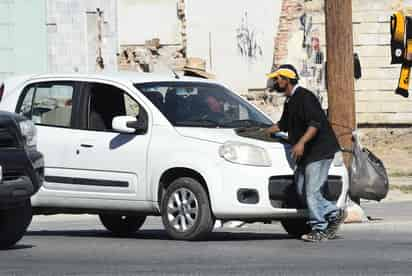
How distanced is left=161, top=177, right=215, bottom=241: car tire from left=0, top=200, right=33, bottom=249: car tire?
147 centimetres

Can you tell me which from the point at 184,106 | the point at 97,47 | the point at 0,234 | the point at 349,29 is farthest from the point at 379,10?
the point at 0,234

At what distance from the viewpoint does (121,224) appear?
1469 cm

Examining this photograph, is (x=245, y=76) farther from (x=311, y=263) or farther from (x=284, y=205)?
(x=311, y=263)

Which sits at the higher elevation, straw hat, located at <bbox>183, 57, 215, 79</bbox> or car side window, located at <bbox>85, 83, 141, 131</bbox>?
car side window, located at <bbox>85, 83, 141, 131</bbox>

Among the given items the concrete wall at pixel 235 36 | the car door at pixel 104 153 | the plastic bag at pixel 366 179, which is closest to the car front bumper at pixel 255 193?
the car door at pixel 104 153

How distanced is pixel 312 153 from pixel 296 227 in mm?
1221

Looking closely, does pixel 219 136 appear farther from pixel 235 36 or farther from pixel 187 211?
pixel 235 36

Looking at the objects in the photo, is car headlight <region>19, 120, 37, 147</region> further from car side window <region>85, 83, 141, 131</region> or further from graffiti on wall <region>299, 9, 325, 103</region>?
graffiti on wall <region>299, 9, 325, 103</region>

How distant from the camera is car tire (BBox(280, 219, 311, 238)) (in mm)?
13565

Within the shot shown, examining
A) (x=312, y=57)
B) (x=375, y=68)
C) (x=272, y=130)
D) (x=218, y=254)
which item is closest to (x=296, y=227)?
(x=272, y=130)

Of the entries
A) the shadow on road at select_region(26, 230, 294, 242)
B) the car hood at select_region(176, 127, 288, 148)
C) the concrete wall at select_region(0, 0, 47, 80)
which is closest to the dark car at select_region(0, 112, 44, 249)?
the car hood at select_region(176, 127, 288, 148)

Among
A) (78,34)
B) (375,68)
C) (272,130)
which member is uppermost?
(78,34)

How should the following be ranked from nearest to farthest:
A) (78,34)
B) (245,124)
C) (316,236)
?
(316,236) < (245,124) < (78,34)

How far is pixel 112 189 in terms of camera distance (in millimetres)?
13391
